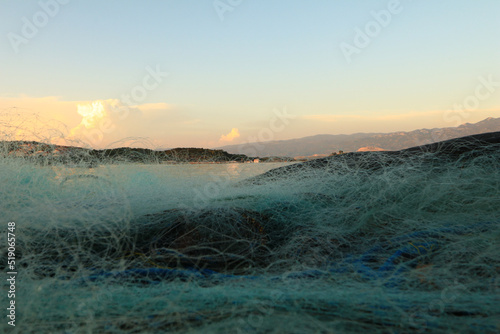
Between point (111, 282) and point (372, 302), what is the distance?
1.44 m

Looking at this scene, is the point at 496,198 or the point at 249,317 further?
the point at 496,198

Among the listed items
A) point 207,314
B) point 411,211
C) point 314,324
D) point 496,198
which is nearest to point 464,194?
point 496,198

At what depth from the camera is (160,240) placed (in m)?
2.78

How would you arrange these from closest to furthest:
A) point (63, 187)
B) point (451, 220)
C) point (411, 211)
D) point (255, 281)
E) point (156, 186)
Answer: point (255, 281)
point (451, 220)
point (411, 211)
point (63, 187)
point (156, 186)

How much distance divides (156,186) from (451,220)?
9.28 feet

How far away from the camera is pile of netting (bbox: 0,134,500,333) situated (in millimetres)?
1468

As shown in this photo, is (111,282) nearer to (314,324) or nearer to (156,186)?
(314,324)

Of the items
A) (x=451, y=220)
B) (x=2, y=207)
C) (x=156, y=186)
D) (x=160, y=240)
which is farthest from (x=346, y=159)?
(x=2, y=207)

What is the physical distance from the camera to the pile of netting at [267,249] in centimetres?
147

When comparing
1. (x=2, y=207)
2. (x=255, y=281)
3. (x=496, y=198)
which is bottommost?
(x=255, y=281)

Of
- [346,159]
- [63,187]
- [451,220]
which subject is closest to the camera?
[451,220]

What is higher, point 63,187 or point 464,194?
point 63,187

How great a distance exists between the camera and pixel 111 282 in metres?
1.98

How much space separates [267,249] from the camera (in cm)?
273
